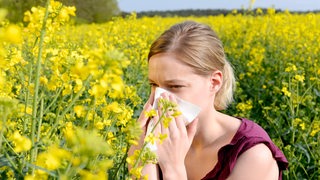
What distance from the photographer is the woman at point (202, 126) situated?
5.48 ft

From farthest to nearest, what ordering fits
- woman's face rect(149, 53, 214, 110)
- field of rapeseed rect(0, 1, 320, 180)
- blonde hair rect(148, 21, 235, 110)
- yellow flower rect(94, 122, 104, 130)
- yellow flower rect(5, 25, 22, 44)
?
blonde hair rect(148, 21, 235, 110)
woman's face rect(149, 53, 214, 110)
yellow flower rect(94, 122, 104, 130)
field of rapeseed rect(0, 1, 320, 180)
yellow flower rect(5, 25, 22, 44)

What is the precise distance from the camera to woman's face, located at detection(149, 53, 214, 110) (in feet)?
5.69

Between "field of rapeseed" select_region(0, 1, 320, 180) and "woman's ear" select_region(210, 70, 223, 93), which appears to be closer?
"field of rapeseed" select_region(0, 1, 320, 180)

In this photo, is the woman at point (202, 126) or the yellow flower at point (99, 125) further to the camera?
the woman at point (202, 126)

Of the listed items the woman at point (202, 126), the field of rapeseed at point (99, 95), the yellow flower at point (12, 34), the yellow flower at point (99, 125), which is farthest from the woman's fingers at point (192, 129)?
the yellow flower at point (12, 34)

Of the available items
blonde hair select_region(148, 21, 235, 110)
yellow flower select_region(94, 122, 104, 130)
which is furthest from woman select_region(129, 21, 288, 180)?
yellow flower select_region(94, 122, 104, 130)

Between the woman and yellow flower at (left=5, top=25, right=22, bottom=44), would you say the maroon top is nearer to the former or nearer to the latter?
the woman

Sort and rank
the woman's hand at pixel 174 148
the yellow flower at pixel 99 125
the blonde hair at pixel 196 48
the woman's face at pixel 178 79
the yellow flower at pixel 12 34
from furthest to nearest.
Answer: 1. the blonde hair at pixel 196 48
2. the woman's face at pixel 178 79
3. the woman's hand at pixel 174 148
4. the yellow flower at pixel 99 125
5. the yellow flower at pixel 12 34

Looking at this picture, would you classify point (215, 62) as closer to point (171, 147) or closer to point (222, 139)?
point (222, 139)

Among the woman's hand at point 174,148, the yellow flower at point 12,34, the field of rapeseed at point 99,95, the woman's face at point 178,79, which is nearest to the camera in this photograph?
the yellow flower at point 12,34

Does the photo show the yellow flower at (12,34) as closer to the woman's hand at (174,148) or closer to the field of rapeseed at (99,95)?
the field of rapeseed at (99,95)

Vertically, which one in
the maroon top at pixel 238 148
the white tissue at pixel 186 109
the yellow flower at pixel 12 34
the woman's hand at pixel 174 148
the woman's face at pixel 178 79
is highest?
the yellow flower at pixel 12 34

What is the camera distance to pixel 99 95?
77 cm

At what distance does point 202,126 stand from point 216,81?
0.55 ft
